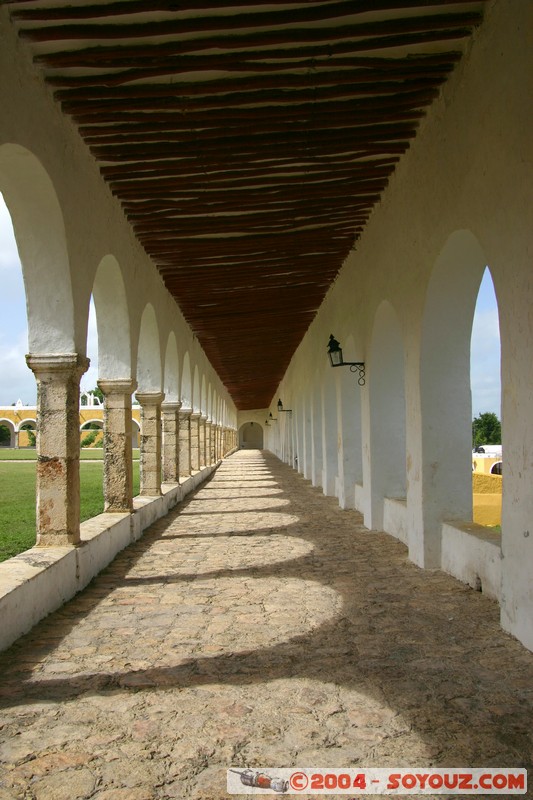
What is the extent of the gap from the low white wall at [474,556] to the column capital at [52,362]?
3.47m

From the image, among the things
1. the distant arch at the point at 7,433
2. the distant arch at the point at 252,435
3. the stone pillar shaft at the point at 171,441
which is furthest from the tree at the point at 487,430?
the stone pillar shaft at the point at 171,441

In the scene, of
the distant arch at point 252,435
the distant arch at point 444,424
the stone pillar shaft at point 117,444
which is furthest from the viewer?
the distant arch at point 252,435

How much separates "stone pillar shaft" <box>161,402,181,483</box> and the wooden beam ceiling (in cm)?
510

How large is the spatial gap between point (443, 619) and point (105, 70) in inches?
168

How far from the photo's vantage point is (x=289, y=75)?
4.72 metres

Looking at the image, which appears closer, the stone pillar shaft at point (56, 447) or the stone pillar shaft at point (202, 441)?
the stone pillar shaft at point (56, 447)

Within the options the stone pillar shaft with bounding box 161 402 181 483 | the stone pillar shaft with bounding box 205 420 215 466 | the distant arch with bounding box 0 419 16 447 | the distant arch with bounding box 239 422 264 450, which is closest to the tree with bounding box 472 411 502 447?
the distant arch with bounding box 239 422 264 450

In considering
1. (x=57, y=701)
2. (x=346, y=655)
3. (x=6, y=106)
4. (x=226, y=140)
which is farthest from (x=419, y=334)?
(x=57, y=701)

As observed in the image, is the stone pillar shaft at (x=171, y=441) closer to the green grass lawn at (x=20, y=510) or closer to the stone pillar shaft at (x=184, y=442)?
the green grass lawn at (x=20, y=510)

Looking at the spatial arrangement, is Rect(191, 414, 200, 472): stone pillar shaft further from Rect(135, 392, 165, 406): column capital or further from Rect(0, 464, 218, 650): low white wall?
Rect(0, 464, 218, 650): low white wall

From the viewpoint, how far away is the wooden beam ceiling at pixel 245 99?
4.13 metres

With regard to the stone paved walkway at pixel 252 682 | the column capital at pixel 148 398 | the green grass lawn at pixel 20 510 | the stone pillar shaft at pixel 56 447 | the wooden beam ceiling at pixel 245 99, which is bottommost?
the stone paved walkway at pixel 252 682

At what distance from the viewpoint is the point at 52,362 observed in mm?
5820

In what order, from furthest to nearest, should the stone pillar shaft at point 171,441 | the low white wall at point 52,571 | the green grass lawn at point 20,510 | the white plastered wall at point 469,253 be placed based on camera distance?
the stone pillar shaft at point 171,441 → the green grass lawn at point 20,510 → the low white wall at point 52,571 → the white plastered wall at point 469,253
